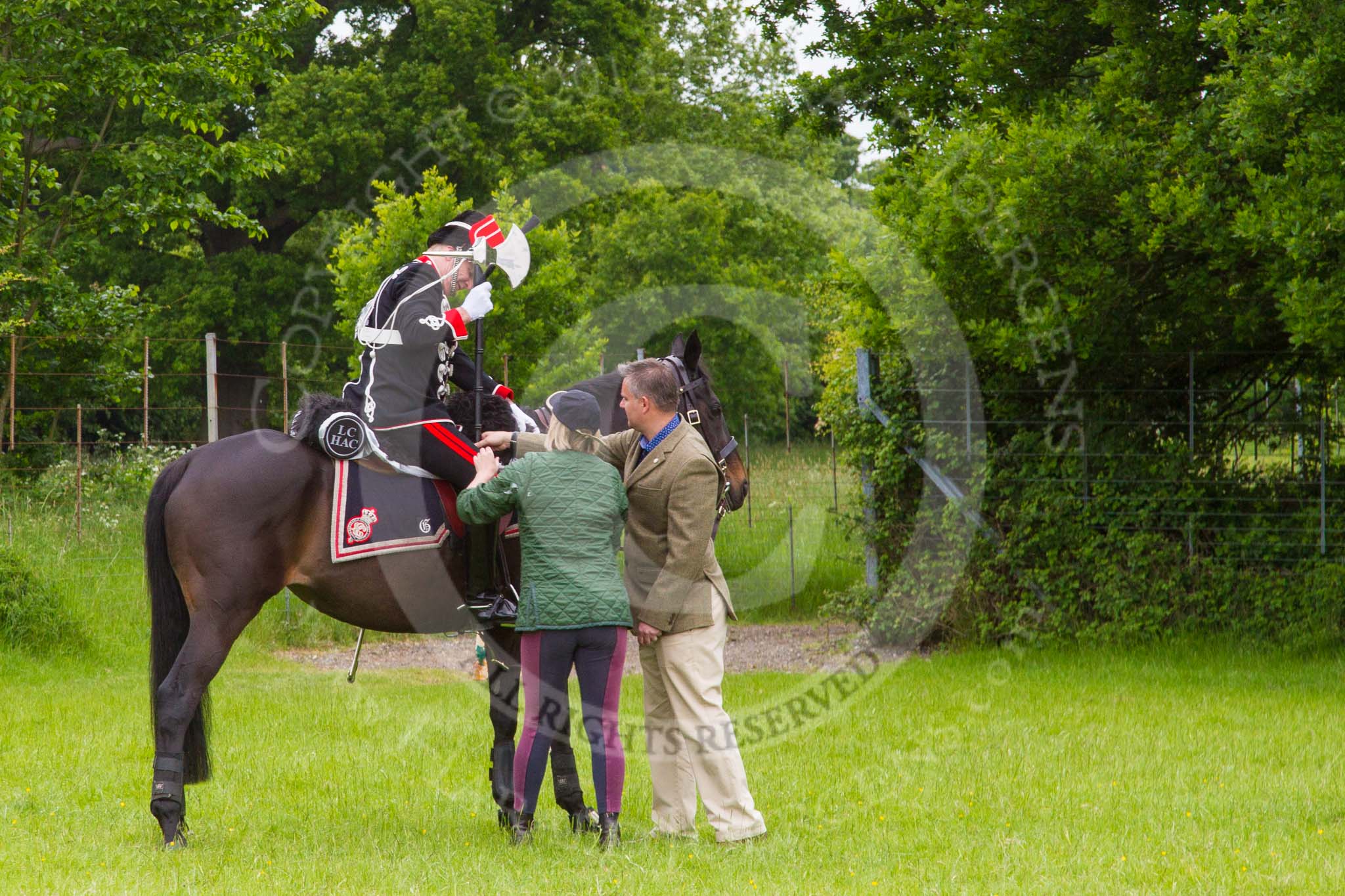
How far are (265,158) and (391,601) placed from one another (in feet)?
26.1

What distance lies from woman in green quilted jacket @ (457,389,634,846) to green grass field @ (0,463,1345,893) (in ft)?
1.29

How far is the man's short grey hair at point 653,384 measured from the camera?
498 centimetres

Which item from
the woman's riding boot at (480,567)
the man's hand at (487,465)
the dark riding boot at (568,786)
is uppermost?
the man's hand at (487,465)

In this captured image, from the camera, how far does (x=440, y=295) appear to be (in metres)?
5.59

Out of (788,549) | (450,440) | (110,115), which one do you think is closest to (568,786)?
(450,440)

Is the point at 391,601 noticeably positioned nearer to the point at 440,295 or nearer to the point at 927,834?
the point at 440,295

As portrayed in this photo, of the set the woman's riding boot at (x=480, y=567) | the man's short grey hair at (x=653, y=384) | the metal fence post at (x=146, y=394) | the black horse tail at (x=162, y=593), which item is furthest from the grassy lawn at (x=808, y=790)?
the metal fence post at (x=146, y=394)

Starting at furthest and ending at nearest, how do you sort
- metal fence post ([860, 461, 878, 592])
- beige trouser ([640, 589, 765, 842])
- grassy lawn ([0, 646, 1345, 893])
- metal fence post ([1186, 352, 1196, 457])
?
metal fence post ([860, 461, 878, 592]) < metal fence post ([1186, 352, 1196, 457]) < beige trouser ([640, 589, 765, 842]) < grassy lawn ([0, 646, 1345, 893])

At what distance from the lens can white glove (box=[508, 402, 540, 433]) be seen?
231 inches

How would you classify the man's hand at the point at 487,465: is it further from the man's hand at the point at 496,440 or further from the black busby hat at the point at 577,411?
the black busby hat at the point at 577,411

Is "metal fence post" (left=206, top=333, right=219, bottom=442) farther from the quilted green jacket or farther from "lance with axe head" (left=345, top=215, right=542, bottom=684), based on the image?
the quilted green jacket

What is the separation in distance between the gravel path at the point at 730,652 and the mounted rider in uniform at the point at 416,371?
15.8 ft

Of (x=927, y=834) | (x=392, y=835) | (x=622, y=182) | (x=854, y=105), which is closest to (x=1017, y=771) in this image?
(x=927, y=834)

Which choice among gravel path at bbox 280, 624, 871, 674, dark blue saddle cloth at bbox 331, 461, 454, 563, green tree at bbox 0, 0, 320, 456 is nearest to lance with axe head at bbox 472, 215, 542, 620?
dark blue saddle cloth at bbox 331, 461, 454, 563
